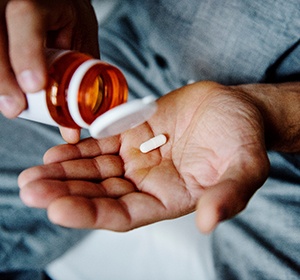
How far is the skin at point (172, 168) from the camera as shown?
27.1 inches

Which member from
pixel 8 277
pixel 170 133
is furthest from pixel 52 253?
pixel 170 133

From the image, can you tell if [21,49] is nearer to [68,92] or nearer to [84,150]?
[68,92]

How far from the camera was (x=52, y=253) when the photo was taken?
96 centimetres

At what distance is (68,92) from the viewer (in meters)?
0.76

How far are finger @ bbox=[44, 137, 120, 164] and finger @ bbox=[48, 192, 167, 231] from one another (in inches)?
6.7

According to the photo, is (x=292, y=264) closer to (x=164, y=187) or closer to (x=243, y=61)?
(x=164, y=187)

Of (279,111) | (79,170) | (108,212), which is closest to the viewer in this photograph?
(108,212)

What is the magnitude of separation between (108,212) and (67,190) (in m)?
0.09

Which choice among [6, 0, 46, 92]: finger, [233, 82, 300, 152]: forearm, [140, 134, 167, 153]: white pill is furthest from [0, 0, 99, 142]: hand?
[233, 82, 300, 152]: forearm

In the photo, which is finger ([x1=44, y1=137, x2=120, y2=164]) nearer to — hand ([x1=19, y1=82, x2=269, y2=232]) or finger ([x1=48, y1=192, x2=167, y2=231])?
hand ([x1=19, y1=82, x2=269, y2=232])

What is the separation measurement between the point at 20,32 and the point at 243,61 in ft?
2.07

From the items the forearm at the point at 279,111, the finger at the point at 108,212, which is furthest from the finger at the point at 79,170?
the forearm at the point at 279,111

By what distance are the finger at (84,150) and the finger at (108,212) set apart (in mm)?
170

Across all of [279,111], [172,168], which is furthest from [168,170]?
[279,111]
